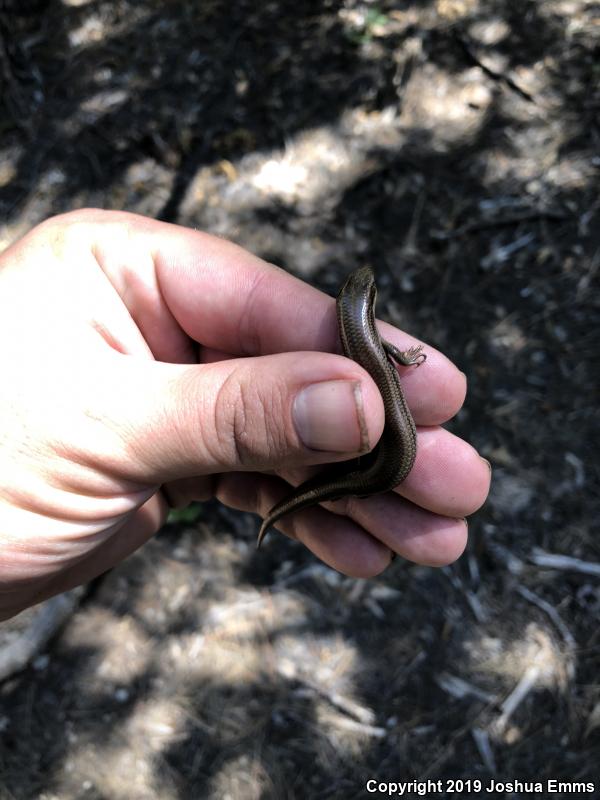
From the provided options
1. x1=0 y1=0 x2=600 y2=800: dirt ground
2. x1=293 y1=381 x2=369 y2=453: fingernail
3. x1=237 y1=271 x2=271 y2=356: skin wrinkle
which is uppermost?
x1=293 y1=381 x2=369 y2=453: fingernail

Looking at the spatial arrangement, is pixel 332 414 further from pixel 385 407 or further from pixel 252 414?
pixel 385 407

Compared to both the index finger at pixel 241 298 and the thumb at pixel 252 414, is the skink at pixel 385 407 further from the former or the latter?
the thumb at pixel 252 414

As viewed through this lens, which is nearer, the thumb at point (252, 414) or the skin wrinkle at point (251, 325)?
the thumb at point (252, 414)

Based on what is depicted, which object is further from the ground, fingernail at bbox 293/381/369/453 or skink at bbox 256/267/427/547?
fingernail at bbox 293/381/369/453

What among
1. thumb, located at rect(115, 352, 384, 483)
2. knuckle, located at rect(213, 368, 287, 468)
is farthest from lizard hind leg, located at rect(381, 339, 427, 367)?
knuckle, located at rect(213, 368, 287, 468)

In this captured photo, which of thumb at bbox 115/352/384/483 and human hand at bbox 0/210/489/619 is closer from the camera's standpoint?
thumb at bbox 115/352/384/483

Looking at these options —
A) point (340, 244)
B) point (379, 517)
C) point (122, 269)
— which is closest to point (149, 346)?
point (122, 269)

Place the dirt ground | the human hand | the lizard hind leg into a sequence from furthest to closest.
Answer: the dirt ground
the lizard hind leg
the human hand

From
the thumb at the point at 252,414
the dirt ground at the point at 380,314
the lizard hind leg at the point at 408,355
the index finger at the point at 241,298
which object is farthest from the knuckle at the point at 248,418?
the dirt ground at the point at 380,314

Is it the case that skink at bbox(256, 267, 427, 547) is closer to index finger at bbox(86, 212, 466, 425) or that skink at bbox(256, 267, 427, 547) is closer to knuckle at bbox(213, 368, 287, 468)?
index finger at bbox(86, 212, 466, 425)
